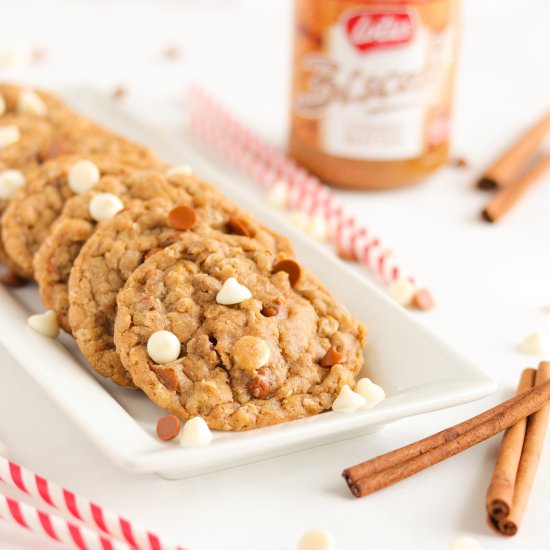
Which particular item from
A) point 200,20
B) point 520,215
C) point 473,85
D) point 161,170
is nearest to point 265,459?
point 161,170

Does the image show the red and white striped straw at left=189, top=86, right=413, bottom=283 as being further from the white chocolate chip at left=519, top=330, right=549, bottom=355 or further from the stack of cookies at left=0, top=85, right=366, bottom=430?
the stack of cookies at left=0, top=85, right=366, bottom=430

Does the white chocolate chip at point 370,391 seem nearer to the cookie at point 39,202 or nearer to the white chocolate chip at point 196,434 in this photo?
the white chocolate chip at point 196,434

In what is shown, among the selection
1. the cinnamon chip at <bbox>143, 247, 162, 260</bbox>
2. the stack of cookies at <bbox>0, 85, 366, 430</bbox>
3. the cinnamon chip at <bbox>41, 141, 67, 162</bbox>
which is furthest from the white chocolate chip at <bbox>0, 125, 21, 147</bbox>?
the cinnamon chip at <bbox>143, 247, 162, 260</bbox>

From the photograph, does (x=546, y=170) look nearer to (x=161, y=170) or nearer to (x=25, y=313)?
(x=161, y=170)

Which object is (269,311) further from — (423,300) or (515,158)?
(515,158)

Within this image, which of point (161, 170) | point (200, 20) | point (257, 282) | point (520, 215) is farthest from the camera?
point (200, 20)

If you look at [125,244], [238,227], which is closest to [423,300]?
[238,227]

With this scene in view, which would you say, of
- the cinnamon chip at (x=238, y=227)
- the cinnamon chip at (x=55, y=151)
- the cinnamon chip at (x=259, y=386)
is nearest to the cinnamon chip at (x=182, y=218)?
the cinnamon chip at (x=238, y=227)
